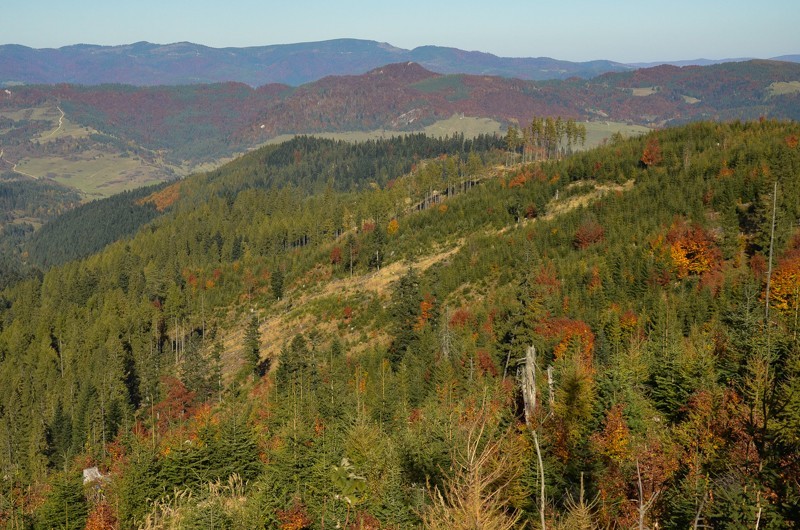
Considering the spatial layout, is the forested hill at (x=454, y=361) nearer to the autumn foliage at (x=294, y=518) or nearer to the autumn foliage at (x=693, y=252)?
the autumn foliage at (x=294, y=518)

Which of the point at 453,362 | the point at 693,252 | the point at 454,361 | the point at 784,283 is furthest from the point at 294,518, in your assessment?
the point at 693,252

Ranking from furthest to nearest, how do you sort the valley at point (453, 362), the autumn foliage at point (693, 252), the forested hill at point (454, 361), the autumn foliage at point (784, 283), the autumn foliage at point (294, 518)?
the autumn foliage at point (693, 252) → the autumn foliage at point (784, 283) → the autumn foliage at point (294, 518) → the forested hill at point (454, 361) → the valley at point (453, 362)

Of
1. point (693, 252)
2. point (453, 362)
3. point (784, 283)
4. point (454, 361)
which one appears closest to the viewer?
point (784, 283)

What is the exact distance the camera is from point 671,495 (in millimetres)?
25359

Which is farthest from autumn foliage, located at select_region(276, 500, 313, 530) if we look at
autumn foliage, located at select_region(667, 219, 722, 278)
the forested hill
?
autumn foliage, located at select_region(667, 219, 722, 278)

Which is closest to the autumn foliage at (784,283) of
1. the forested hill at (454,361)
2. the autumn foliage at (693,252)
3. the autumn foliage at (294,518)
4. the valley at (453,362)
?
the forested hill at (454,361)

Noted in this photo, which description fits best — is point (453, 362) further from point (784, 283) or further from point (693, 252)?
point (693, 252)

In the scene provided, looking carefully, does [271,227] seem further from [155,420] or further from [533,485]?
[533,485]

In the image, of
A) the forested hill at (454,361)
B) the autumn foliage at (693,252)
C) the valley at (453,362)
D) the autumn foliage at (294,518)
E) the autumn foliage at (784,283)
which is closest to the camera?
the valley at (453,362)

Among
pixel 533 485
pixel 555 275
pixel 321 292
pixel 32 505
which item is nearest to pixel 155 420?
pixel 32 505

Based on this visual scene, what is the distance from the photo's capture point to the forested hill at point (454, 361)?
29398 millimetres

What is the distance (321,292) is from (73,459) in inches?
2353

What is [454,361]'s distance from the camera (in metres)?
70.2

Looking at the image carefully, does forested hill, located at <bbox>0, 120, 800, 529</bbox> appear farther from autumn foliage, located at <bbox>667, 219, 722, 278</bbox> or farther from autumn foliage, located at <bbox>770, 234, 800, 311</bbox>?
autumn foliage, located at <bbox>667, 219, 722, 278</bbox>
